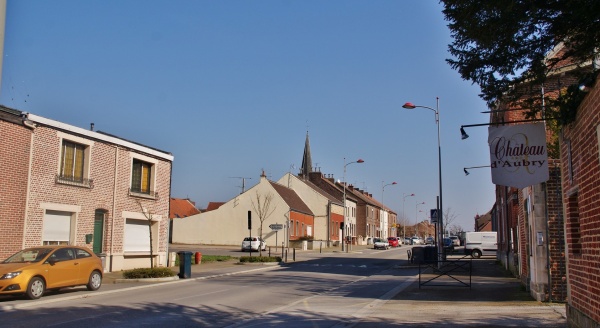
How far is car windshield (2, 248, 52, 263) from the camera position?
16.8m

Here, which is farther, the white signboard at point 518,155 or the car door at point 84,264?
the car door at point 84,264

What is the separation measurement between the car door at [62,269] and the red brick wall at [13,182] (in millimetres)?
4131

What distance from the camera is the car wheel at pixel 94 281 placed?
18.5m

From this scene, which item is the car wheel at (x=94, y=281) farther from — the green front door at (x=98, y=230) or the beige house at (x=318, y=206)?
the beige house at (x=318, y=206)

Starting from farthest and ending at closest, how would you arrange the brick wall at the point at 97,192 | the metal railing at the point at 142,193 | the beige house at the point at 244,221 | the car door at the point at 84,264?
the beige house at the point at 244,221
the metal railing at the point at 142,193
the brick wall at the point at 97,192
the car door at the point at 84,264

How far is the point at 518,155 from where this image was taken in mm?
10711

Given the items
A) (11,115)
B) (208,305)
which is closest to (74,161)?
(11,115)

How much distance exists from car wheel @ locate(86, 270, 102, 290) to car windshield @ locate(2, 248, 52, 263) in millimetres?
1872

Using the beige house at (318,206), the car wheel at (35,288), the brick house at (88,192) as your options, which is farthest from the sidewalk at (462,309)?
the beige house at (318,206)

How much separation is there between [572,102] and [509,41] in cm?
155

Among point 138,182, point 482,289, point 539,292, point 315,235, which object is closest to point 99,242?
point 138,182

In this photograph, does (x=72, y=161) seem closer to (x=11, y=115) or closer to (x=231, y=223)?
(x=11, y=115)

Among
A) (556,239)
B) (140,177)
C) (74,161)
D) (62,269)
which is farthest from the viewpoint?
(140,177)

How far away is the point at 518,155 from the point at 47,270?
13300 mm
